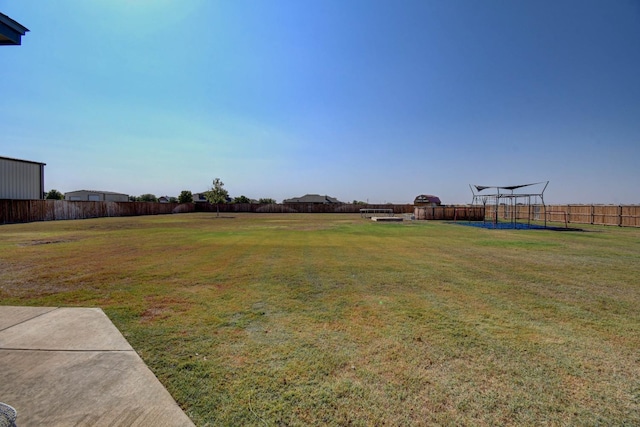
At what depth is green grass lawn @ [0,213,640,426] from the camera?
229cm

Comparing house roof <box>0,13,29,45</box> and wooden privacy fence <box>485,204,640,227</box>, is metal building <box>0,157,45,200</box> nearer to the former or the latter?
house roof <box>0,13,29,45</box>

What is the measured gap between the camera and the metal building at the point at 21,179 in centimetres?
2594

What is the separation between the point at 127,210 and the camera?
36.9 meters

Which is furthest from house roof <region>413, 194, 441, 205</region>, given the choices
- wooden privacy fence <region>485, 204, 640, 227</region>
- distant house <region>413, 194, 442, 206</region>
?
wooden privacy fence <region>485, 204, 640, 227</region>

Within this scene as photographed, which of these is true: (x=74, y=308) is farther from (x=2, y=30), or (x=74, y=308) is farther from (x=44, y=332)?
(x=2, y=30)

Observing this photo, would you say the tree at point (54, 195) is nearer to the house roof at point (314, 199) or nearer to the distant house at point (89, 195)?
the distant house at point (89, 195)

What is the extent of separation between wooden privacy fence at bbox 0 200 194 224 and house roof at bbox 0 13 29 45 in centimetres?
2712

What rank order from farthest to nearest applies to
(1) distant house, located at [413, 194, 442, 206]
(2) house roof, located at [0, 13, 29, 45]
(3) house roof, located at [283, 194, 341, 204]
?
1. (3) house roof, located at [283, 194, 341, 204]
2. (1) distant house, located at [413, 194, 442, 206]
3. (2) house roof, located at [0, 13, 29, 45]

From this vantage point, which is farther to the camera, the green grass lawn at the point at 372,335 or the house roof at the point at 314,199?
the house roof at the point at 314,199

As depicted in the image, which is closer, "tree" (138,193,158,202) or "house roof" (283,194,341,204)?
"tree" (138,193,158,202)

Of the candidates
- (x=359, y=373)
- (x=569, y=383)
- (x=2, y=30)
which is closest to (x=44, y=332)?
(x=359, y=373)

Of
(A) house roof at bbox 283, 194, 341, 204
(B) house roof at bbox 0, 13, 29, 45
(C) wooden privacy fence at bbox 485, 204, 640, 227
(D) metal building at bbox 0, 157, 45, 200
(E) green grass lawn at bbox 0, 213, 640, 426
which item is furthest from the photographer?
(A) house roof at bbox 283, 194, 341, 204

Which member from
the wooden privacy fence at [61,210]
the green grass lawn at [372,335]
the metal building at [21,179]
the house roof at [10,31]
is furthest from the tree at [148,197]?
the house roof at [10,31]

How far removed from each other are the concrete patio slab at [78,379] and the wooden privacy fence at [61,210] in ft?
92.9
